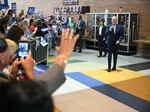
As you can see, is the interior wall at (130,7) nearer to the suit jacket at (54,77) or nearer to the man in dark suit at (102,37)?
the man in dark suit at (102,37)

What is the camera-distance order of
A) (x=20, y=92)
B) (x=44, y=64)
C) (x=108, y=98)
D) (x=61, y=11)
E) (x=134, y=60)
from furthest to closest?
(x=61, y=11)
(x=134, y=60)
(x=44, y=64)
(x=108, y=98)
(x=20, y=92)

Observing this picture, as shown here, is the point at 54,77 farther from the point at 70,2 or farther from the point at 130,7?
the point at 70,2

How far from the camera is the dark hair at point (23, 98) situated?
2.44ft

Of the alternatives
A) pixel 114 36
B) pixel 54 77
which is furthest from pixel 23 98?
pixel 114 36

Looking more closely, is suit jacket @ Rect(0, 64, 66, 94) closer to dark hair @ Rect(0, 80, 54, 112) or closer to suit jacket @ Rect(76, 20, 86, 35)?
dark hair @ Rect(0, 80, 54, 112)

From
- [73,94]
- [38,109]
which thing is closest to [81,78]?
[73,94]

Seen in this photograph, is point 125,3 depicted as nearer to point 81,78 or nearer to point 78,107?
point 81,78

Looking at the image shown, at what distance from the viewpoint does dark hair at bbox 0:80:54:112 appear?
75 cm

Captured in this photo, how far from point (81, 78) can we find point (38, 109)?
6566 mm

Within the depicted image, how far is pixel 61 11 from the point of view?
1576 cm

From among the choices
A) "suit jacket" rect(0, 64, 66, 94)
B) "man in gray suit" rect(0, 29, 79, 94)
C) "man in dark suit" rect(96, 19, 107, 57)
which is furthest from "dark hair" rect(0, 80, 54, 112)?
"man in dark suit" rect(96, 19, 107, 57)

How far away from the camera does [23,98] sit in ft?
2.48

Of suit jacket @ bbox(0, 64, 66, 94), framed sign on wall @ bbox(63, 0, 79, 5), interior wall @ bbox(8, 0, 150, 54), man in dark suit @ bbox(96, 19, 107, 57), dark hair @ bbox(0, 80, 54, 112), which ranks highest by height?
framed sign on wall @ bbox(63, 0, 79, 5)

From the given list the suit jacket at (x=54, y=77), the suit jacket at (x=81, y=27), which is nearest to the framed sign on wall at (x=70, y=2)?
the suit jacket at (x=81, y=27)
